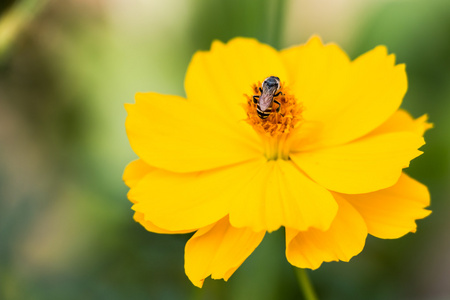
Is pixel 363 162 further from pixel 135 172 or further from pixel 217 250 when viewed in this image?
pixel 135 172

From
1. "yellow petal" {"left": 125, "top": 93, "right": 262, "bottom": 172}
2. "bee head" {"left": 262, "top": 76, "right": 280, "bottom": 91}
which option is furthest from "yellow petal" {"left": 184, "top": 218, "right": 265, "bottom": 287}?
"bee head" {"left": 262, "top": 76, "right": 280, "bottom": 91}

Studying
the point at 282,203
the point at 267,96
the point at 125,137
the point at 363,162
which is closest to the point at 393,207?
the point at 363,162

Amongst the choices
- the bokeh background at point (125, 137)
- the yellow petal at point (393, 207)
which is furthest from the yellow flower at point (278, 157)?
the bokeh background at point (125, 137)

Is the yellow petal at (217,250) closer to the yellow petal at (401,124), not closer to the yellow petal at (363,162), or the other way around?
the yellow petal at (363,162)

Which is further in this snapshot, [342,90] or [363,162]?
[342,90]

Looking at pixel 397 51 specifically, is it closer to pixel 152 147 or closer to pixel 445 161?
pixel 445 161

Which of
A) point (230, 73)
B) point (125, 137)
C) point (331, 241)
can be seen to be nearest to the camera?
point (331, 241)

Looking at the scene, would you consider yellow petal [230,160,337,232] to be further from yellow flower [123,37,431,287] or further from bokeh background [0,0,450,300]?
bokeh background [0,0,450,300]
